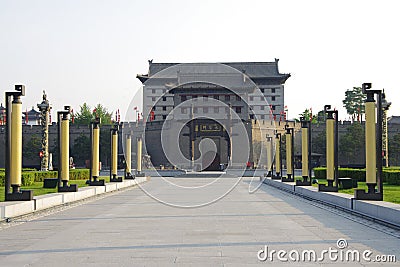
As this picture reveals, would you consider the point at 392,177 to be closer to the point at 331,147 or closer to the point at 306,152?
the point at 306,152

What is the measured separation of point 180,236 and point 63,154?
7582 millimetres

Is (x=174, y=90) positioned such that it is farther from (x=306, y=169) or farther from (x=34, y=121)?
(x=34, y=121)

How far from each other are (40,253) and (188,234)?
6.46 feet

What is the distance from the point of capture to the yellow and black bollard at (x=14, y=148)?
32.2 ft

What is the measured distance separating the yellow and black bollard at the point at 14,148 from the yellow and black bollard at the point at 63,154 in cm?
300

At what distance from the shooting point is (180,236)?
268 inches

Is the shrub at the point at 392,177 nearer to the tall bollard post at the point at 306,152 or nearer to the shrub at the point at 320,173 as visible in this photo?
the tall bollard post at the point at 306,152

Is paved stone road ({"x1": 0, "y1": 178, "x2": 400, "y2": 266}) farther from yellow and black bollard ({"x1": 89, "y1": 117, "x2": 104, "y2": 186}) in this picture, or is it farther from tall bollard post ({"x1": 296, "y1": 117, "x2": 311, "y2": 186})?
tall bollard post ({"x1": 296, "y1": 117, "x2": 311, "y2": 186})

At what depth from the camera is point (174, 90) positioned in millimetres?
50531

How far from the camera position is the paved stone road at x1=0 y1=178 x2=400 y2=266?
5289mm

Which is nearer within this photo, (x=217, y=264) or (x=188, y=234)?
(x=217, y=264)

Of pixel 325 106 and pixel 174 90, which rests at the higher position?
pixel 174 90

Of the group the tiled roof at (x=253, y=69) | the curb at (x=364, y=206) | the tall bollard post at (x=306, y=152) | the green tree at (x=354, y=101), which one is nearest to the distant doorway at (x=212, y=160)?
the tiled roof at (x=253, y=69)

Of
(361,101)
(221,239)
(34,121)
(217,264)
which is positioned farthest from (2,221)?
(34,121)
